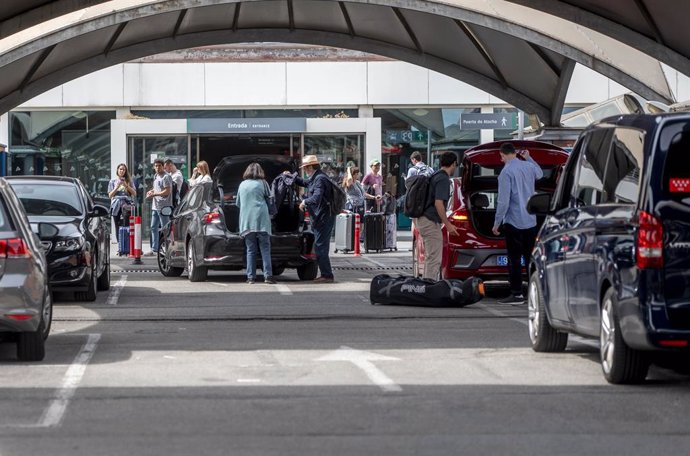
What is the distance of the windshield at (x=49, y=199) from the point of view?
1848 cm

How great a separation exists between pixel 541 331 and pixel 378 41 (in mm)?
18078

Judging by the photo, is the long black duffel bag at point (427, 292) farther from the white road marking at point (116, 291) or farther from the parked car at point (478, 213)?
the white road marking at point (116, 291)

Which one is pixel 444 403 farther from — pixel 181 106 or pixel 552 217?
pixel 181 106

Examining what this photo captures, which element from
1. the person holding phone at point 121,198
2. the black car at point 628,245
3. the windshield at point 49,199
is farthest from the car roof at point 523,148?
the person holding phone at point 121,198

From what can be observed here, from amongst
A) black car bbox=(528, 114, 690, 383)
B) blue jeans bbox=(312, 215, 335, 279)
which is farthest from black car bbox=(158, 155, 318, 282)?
black car bbox=(528, 114, 690, 383)

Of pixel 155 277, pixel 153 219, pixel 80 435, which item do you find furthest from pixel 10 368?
pixel 153 219

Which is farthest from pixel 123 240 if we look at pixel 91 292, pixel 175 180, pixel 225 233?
pixel 91 292

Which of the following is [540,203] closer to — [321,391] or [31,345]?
[321,391]

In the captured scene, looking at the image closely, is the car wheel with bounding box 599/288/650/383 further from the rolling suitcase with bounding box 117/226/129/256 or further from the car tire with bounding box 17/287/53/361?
the rolling suitcase with bounding box 117/226/129/256

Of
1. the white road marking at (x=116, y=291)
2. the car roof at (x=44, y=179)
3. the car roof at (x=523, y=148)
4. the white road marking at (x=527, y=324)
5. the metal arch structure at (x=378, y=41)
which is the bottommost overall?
the white road marking at (x=116, y=291)

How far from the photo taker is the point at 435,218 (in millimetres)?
18047

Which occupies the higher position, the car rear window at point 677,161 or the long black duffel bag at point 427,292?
the car rear window at point 677,161

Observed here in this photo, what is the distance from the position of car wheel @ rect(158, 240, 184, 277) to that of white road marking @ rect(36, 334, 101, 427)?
390 inches

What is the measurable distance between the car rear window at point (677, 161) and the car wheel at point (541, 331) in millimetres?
2566
